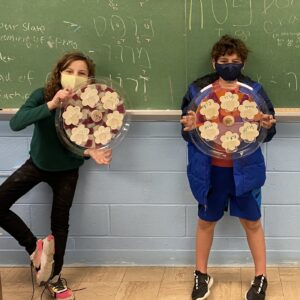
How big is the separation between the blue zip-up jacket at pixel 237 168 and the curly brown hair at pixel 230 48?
0.12 metres

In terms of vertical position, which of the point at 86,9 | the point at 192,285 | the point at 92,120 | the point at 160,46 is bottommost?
the point at 192,285

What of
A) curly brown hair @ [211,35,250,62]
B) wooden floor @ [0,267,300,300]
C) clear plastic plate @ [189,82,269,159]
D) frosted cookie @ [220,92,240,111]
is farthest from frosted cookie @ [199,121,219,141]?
wooden floor @ [0,267,300,300]

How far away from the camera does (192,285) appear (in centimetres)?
277

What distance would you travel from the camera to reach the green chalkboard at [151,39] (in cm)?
264

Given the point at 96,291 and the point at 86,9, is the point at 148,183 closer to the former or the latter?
the point at 96,291

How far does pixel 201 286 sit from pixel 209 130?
844mm

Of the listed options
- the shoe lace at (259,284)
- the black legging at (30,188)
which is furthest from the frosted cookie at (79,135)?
the shoe lace at (259,284)

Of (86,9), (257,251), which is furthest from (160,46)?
(257,251)

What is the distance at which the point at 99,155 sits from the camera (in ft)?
8.12

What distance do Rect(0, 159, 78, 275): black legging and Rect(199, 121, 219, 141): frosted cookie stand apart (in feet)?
2.50

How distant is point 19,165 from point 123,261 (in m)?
0.84

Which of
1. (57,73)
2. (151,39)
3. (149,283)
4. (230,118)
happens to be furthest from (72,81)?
(149,283)

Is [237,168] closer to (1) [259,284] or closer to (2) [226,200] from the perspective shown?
(2) [226,200]

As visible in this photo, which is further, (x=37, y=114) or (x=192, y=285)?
(x=192, y=285)
